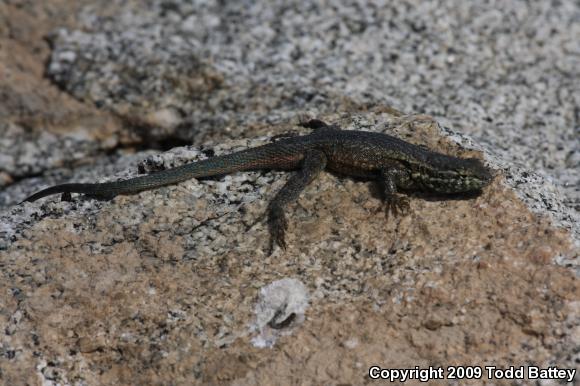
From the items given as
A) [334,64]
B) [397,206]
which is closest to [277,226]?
[397,206]

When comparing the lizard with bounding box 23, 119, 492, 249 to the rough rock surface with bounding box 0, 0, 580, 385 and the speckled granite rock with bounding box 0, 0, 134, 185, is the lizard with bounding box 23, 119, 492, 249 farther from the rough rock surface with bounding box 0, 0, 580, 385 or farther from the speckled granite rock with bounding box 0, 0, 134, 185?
the speckled granite rock with bounding box 0, 0, 134, 185

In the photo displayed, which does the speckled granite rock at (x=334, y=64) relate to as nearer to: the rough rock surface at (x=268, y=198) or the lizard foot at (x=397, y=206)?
the rough rock surface at (x=268, y=198)

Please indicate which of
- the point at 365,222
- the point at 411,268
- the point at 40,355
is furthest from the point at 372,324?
the point at 40,355

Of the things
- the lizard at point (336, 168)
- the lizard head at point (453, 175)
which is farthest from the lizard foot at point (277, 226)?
the lizard head at point (453, 175)

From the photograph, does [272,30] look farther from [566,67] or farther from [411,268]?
[411,268]

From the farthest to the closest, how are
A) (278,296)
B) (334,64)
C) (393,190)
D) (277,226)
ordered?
1. (334,64)
2. (393,190)
3. (277,226)
4. (278,296)

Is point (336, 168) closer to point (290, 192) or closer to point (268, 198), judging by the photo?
point (290, 192)

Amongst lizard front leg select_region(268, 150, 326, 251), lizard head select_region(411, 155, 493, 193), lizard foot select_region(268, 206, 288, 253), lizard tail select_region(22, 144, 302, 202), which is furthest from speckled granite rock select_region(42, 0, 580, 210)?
lizard foot select_region(268, 206, 288, 253)
